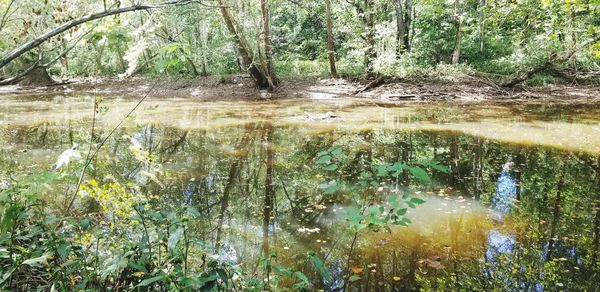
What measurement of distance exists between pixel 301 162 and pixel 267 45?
1202 cm

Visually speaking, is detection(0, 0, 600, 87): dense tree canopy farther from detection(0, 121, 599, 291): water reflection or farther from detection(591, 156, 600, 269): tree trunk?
detection(591, 156, 600, 269): tree trunk

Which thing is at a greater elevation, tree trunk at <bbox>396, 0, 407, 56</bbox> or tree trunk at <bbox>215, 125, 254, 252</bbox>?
tree trunk at <bbox>396, 0, 407, 56</bbox>

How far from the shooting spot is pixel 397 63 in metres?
20.0

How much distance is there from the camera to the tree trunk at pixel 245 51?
707 inches

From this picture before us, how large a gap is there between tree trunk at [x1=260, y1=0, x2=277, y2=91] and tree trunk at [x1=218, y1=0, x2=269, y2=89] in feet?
0.92

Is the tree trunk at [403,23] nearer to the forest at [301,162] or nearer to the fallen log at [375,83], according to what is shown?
the forest at [301,162]

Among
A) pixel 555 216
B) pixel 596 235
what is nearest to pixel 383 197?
pixel 555 216

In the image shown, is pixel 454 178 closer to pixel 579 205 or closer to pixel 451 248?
pixel 579 205

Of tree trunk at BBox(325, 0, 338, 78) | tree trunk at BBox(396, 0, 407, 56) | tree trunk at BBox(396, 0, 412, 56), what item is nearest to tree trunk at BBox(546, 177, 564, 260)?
tree trunk at BBox(396, 0, 412, 56)

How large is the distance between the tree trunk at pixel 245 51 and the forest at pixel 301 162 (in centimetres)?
14

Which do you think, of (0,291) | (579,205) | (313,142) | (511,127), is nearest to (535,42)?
(511,127)

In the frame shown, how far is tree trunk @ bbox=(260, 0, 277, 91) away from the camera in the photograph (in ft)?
59.2

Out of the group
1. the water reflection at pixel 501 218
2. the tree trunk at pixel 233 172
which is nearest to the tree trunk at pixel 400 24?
the tree trunk at pixel 233 172

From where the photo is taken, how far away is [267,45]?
1925cm
